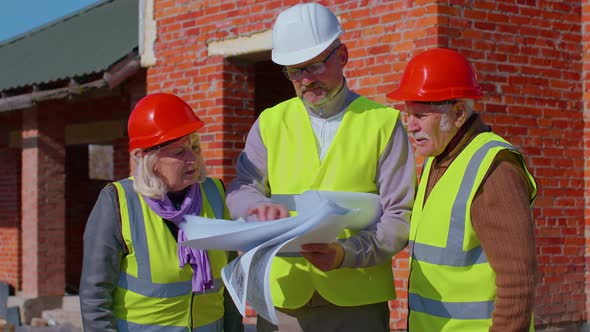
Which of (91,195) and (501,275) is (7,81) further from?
(501,275)

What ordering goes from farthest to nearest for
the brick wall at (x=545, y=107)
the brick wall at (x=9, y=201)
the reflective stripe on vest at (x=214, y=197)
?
1. the brick wall at (x=9, y=201)
2. the brick wall at (x=545, y=107)
3. the reflective stripe on vest at (x=214, y=197)

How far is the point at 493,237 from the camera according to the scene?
2523mm

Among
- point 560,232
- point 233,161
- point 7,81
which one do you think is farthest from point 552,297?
point 7,81

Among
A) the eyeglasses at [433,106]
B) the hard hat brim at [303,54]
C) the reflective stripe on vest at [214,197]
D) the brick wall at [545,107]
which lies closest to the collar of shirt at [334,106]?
the hard hat brim at [303,54]

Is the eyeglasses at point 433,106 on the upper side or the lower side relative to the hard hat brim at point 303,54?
lower

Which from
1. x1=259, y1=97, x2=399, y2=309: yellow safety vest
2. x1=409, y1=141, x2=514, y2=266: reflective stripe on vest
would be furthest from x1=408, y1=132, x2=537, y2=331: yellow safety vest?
x1=259, y1=97, x2=399, y2=309: yellow safety vest

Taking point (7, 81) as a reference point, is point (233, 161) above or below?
below

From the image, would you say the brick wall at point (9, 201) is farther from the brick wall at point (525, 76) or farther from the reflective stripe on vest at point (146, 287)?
the reflective stripe on vest at point (146, 287)

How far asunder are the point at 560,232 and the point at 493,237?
4505 millimetres

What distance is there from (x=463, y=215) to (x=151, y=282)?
1155 millimetres

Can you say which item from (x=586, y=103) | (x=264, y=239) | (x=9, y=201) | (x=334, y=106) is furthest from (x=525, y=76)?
(x=9, y=201)

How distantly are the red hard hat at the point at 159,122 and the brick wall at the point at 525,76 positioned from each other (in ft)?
10.6

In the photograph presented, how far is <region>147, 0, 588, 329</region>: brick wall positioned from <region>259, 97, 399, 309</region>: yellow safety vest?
313cm

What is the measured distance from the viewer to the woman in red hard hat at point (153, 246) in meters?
3.03
